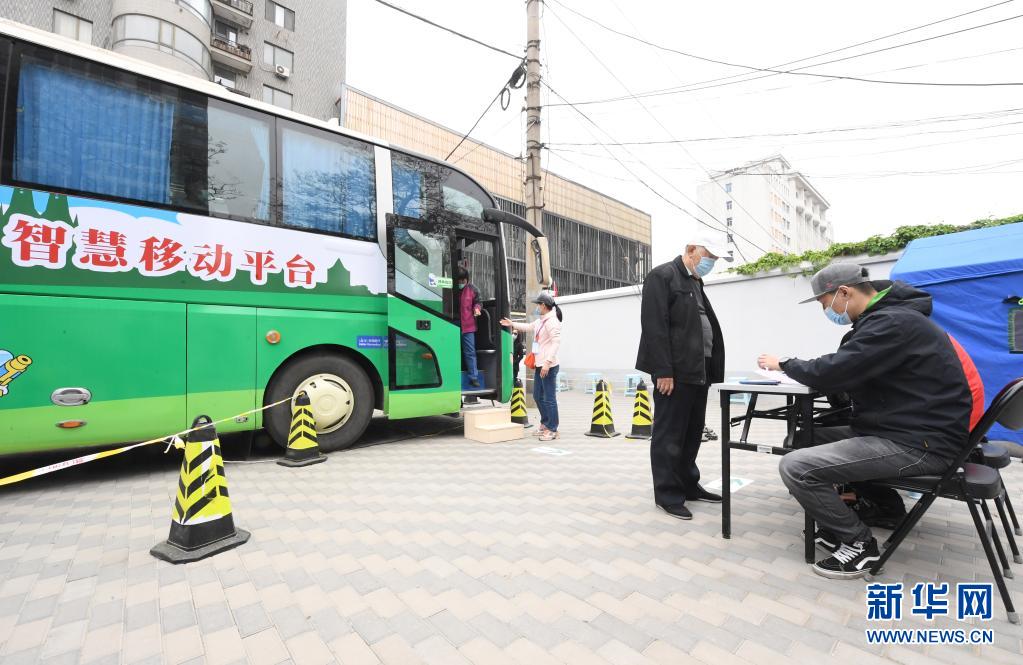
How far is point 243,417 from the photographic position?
4.74m

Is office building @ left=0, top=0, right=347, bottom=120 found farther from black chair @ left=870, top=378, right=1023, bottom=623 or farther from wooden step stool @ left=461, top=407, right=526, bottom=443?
black chair @ left=870, top=378, right=1023, bottom=623

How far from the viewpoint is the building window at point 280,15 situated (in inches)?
890

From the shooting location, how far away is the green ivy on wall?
23.9 ft

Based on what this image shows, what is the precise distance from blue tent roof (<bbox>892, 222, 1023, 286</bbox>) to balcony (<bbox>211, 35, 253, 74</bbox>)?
2449 centimetres

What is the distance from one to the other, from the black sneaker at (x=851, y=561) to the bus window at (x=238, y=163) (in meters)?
5.31

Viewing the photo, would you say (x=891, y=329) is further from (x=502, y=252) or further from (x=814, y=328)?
(x=814, y=328)

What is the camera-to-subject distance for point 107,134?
4090 mm

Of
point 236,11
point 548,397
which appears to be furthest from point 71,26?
point 548,397

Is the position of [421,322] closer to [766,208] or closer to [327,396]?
[327,396]

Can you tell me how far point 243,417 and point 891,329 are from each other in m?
5.14

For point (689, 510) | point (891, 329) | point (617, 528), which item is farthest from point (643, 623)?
point (891, 329)

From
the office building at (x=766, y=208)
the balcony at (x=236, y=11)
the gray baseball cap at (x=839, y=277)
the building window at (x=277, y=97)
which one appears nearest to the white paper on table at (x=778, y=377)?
the gray baseball cap at (x=839, y=277)

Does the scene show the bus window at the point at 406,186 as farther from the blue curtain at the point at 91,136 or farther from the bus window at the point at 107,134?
the blue curtain at the point at 91,136

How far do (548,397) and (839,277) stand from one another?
4.13 meters
